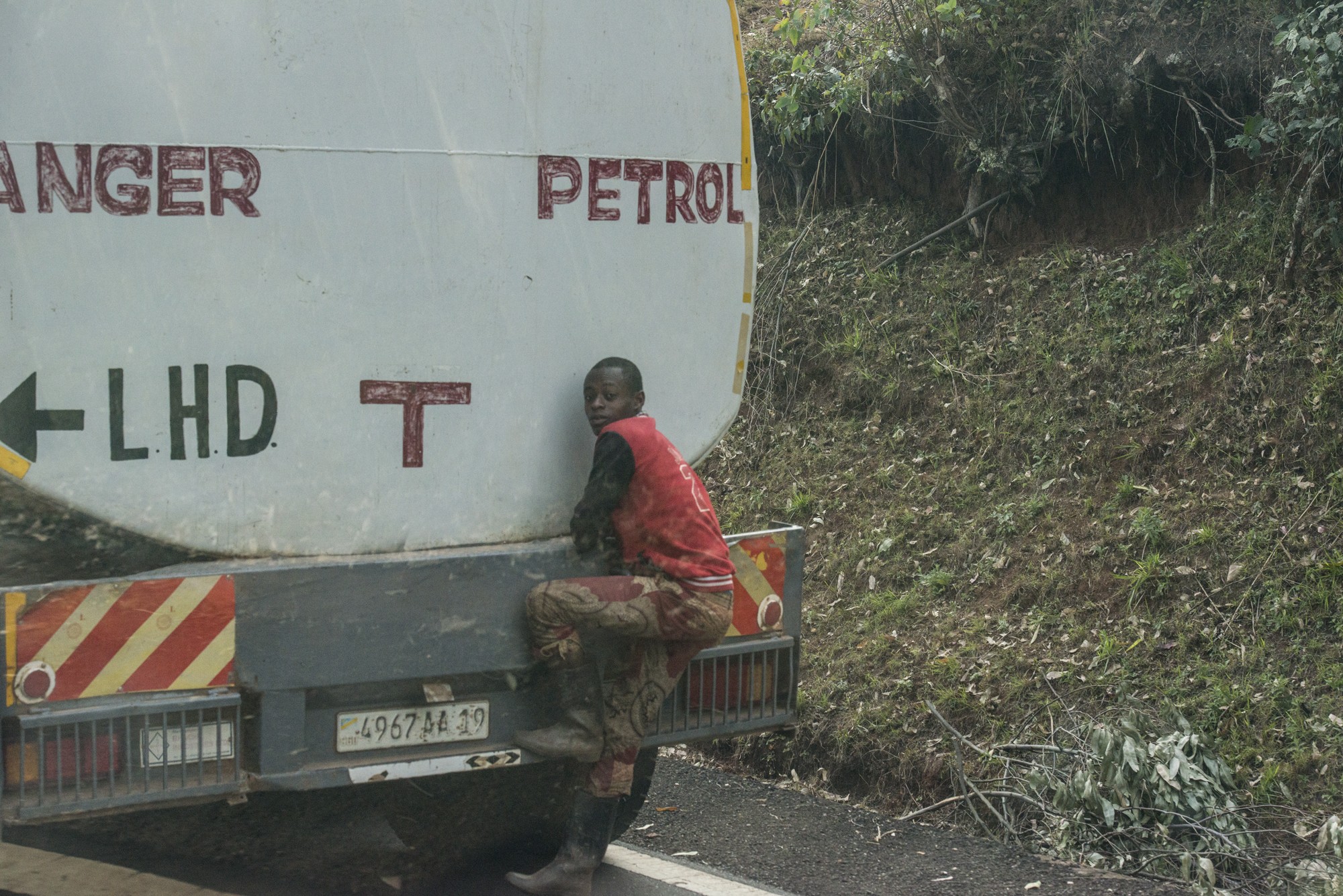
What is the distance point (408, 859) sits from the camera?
160 inches

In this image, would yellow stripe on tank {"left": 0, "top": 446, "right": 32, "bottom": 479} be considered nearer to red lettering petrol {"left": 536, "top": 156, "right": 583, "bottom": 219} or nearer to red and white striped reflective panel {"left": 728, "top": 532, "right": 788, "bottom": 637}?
red lettering petrol {"left": 536, "top": 156, "right": 583, "bottom": 219}

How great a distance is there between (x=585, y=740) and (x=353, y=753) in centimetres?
63

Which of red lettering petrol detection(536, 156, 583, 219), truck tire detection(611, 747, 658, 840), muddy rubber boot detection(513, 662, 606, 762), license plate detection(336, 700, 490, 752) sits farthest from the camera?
truck tire detection(611, 747, 658, 840)

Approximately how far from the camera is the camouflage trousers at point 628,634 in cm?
349

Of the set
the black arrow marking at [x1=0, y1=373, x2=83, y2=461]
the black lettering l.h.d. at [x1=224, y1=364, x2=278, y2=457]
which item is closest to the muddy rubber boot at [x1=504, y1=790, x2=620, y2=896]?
the black lettering l.h.d. at [x1=224, y1=364, x2=278, y2=457]

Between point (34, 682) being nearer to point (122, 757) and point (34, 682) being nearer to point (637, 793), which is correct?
point (122, 757)

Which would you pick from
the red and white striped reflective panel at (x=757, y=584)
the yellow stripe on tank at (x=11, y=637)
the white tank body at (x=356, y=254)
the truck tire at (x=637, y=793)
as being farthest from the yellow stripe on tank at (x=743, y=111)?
the yellow stripe on tank at (x=11, y=637)

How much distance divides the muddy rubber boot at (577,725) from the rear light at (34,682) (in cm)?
118

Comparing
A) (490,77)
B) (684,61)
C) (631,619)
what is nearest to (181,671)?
(631,619)

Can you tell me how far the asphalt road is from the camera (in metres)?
3.82

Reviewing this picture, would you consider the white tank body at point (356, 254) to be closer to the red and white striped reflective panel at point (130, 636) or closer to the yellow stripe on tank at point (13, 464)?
the yellow stripe on tank at point (13, 464)

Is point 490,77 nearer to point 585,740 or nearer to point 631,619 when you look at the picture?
point 631,619

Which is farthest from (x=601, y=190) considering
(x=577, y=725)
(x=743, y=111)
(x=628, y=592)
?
(x=577, y=725)

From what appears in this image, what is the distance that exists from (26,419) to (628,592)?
1.52m
